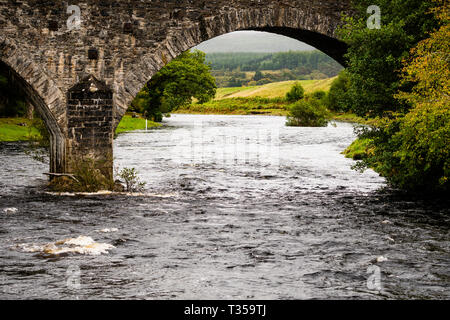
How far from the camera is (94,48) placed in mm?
14727

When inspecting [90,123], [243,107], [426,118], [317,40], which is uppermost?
[317,40]

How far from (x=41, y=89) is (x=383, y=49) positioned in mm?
8907

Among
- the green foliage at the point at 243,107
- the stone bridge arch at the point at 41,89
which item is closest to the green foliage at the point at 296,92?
the green foliage at the point at 243,107

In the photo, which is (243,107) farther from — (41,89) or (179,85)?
(41,89)

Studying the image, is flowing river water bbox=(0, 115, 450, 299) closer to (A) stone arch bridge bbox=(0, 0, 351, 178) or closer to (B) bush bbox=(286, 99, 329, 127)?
(A) stone arch bridge bbox=(0, 0, 351, 178)

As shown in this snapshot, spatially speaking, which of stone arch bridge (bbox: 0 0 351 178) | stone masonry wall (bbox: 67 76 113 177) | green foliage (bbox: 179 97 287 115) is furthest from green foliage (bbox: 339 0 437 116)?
green foliage (bbox: 179 97 287 115)

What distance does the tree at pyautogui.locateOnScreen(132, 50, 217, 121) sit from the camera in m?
45.7

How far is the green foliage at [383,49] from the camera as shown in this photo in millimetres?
14430

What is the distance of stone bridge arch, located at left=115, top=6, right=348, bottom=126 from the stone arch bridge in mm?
27

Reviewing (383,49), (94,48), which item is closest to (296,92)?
(383,49)

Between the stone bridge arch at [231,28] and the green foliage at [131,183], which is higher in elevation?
the stone bridge arch at [231,28]

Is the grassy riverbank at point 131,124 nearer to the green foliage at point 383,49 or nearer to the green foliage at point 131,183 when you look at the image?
the green foliage at point 131,183

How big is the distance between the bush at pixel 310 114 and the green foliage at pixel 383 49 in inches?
1521
